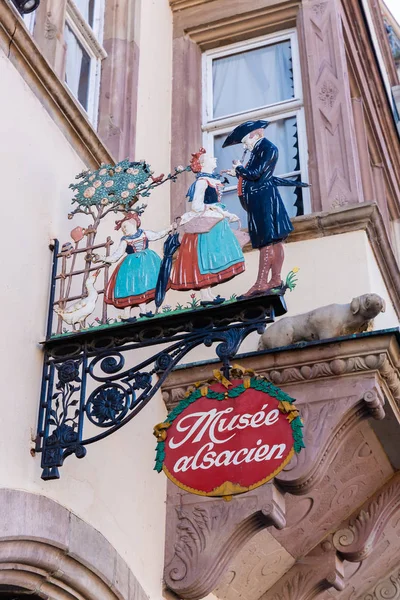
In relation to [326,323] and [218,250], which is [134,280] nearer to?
[218,250]

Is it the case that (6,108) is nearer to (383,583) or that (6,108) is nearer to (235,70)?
(235,70)

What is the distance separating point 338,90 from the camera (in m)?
6.62

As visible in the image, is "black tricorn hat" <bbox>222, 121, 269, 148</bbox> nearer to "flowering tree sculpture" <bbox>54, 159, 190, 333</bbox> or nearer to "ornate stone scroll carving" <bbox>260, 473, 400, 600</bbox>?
"flowering tree sculpture" <bbox>54, 159, 190, 333</bbox>

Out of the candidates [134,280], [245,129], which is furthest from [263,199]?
[134,280]

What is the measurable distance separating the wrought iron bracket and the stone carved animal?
3.36 feet

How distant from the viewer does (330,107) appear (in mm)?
6613

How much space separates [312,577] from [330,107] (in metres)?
3.13

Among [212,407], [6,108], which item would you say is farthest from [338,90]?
[212,407]

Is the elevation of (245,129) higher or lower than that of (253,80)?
lower

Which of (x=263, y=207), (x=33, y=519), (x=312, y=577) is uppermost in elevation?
(x=263, y=207)

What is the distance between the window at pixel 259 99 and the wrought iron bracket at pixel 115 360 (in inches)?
96.1

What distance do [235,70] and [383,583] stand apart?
4003mm

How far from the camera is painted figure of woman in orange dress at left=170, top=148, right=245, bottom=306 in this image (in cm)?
438

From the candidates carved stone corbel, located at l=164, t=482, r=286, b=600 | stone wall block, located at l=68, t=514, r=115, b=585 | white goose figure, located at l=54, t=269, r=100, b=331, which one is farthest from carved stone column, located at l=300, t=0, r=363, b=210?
stone wall block, located at l=68, t=514, r=115, b=585
